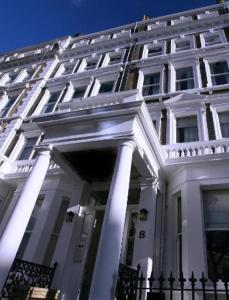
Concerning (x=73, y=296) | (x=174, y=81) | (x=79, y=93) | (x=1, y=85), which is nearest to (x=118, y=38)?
(x=79, y=93)

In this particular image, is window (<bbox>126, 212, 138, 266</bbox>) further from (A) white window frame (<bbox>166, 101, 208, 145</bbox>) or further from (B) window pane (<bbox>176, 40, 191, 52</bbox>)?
(B) window pane (<bbox>176, 40, 191, 52</bbox>)

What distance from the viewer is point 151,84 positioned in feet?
41.7

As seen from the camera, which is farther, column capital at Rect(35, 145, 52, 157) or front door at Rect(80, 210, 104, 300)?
front door at Rect(80, 210, 104, 300)

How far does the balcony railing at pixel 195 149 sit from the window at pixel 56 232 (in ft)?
13.2

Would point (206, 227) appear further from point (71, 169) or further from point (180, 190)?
point (71, 169)

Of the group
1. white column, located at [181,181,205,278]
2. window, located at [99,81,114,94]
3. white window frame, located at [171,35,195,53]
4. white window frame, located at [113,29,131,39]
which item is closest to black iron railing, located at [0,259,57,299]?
white column, located at [181,181,205,278]

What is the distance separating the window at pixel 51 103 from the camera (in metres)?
14.1

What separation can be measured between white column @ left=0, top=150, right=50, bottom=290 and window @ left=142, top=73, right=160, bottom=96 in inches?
263

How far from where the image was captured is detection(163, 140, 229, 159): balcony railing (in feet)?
26.7

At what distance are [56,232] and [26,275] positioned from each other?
2.27m

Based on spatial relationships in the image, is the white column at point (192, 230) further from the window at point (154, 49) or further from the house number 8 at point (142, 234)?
the window at point (154, 49)

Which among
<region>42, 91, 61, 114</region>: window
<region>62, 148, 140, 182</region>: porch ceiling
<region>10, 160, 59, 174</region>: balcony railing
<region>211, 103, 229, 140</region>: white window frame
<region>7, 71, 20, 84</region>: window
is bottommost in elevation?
<region>62, 148, 140, 182</region>: porch ceiling

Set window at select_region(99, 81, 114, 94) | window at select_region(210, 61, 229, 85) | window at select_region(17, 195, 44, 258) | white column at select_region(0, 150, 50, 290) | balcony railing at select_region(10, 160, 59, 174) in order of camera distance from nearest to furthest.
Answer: white column at select_region(0, 150, 50, 290) → window at select_region(17, 195, 44, 258) → balcony railing at select_region(10, 160, 59, 174) → window at select_region(210, 61, 229, 85) → window at select_region(99, 81, 114, 94)

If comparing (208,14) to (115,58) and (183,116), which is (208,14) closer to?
(115,58)
